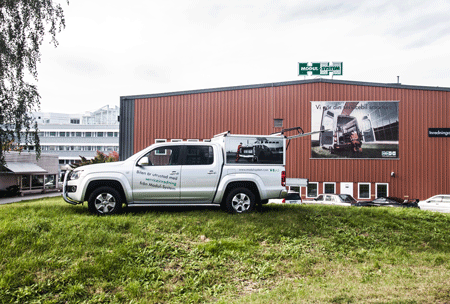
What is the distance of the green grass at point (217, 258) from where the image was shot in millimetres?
5012

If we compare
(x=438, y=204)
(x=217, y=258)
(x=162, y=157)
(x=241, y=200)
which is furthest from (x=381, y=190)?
(x=217, y=258)

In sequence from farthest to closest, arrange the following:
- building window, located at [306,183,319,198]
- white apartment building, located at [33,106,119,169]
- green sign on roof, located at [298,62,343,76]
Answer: white apartment building, located at [33,106,119,169] → green sign on roof, located at [298,62,343,76] → building window, located at [306,183,319,198]

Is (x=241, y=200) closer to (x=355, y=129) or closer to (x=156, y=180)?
(x=156, y=180)

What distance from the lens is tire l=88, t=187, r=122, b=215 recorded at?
8195 millimetres

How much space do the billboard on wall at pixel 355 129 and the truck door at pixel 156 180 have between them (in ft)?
57.3

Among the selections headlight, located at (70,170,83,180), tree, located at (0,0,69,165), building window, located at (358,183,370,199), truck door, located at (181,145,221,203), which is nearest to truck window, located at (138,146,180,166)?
truck door, located at (181,145,221,203)

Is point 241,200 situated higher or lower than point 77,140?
lower

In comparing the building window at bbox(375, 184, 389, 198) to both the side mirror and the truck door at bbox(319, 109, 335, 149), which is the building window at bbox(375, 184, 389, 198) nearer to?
the truck door at bbox(319, 109, 335, 149)

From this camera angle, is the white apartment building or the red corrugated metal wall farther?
the white apartment building

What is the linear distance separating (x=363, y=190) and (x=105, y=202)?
20029 mm

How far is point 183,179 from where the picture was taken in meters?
8.35

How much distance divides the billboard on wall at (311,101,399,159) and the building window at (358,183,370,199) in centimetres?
197

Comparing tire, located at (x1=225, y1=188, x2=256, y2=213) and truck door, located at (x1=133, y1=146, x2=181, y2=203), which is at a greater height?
truck door, located at (x1=133, y1=146, x2=181, y2=203)

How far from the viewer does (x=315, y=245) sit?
7.11 meters
